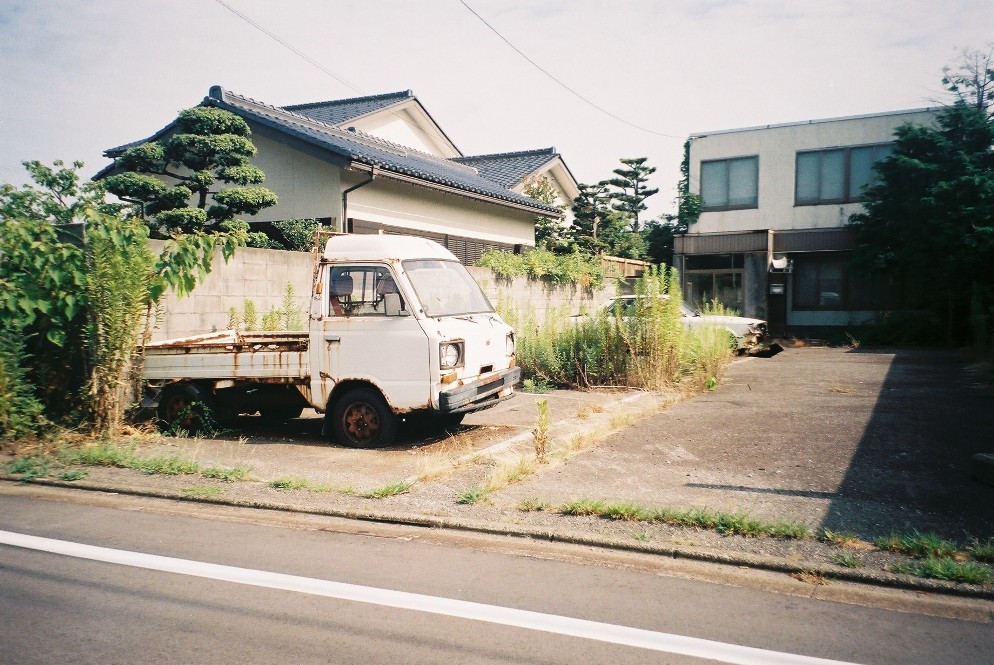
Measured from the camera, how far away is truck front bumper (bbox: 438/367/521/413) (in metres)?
7.07

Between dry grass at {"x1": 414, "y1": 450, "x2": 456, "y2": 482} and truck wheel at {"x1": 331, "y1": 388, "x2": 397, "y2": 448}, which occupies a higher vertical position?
truck wheel at {"x1": 331, "y1": 388, "x2": 397, "y2": 448}

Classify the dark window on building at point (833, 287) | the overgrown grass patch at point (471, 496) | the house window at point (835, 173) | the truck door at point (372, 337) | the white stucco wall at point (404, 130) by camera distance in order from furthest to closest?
1. the white stucco wall at point (404, 130)
2. the house window at point (835, 173)
3. the dark window on building at point (833, 287)
4. the truck door at point (372, 337)
5. the overgrown grass patch at point (471, 496)

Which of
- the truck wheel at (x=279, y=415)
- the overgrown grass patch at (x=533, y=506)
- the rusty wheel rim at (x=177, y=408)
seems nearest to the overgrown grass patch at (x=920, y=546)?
the overgrown grass patch at (x=533, y=506)

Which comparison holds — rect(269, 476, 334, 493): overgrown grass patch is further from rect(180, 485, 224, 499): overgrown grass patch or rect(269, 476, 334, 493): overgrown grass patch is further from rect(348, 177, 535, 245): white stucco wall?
rect(348, 177, 535, 245): white stucco wall

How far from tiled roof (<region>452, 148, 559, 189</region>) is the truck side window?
18509 millimetres

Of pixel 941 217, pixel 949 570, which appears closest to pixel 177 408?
pixel 949 570

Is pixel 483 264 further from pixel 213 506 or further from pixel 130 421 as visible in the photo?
pixel 213 506

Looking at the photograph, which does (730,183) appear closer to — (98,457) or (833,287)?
(833,287)

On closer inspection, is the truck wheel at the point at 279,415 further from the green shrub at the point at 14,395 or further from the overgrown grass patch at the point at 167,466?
the green shrub at the point at 14,395

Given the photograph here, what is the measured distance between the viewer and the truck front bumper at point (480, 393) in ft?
23.2

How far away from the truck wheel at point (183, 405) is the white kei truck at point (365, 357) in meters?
0.01

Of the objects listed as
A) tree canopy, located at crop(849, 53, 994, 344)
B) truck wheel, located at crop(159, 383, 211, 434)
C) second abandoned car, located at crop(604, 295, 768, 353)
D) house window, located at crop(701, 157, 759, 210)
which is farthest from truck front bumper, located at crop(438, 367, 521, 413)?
house window, located at crop(701, 157, 759, 210)

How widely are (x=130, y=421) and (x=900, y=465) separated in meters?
7.84

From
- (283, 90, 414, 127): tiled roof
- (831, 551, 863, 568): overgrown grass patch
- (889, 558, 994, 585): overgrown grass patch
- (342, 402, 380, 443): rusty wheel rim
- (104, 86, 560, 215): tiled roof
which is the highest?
(283, 90, 414, 127): tiled roof
